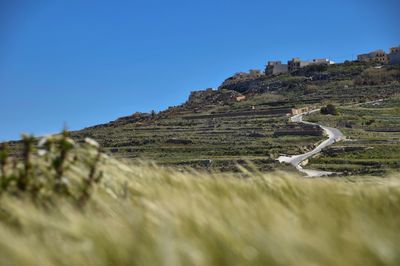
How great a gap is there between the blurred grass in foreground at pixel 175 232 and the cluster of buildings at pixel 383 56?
138794 mm

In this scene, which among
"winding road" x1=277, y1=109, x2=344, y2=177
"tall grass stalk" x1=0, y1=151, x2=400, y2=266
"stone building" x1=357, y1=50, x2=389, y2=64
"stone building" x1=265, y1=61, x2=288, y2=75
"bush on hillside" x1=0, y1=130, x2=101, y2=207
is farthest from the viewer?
"stone building" x1=265, y1=61, x2=288, y2=75

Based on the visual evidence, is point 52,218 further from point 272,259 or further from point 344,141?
point 344,141

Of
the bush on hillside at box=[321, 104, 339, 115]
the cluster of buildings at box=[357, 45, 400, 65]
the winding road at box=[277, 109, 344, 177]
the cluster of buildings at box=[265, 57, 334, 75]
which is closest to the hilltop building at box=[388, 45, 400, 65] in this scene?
the cluster of buildings at box=[357, 45, 400, 65]

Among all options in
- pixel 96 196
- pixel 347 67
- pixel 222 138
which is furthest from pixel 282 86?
pixel 96 196

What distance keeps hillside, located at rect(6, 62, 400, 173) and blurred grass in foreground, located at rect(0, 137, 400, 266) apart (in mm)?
28023

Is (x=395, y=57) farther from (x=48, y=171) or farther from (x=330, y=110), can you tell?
(x=48, y=171)

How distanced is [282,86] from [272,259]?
126466 mm

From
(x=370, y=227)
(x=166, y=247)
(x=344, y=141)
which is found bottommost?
(x=344, y=141)

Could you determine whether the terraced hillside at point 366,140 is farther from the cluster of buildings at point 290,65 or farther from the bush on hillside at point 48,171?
the cluster of buildings at point 290,65

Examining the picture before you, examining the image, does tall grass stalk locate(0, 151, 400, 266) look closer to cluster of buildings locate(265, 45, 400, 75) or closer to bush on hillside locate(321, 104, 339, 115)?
bush on hillside locate(321, 104, 339, 115)

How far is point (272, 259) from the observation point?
163cm

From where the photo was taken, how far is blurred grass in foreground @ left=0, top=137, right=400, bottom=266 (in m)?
1.63

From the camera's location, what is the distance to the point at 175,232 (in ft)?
6.28

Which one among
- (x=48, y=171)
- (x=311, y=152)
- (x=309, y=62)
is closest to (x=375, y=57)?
(x=309, y=62)
